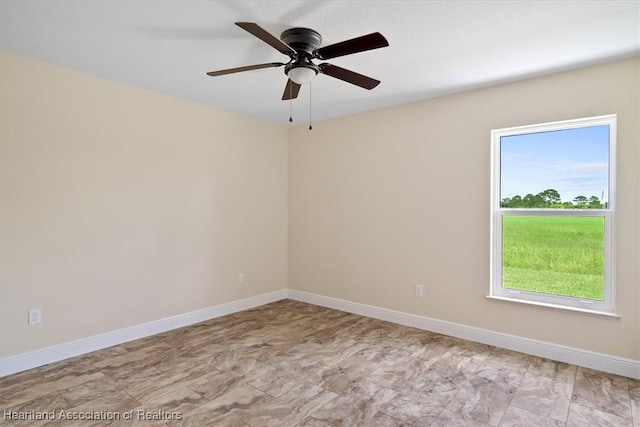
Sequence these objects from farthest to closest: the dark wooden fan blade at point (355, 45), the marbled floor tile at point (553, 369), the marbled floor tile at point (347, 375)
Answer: the marbled floor tile at point (553, 369) → the marbled floor tile at point (347, 375) → the dark wooden fan blade at point (355, 45)

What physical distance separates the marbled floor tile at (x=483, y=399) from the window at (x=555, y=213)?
956 mm

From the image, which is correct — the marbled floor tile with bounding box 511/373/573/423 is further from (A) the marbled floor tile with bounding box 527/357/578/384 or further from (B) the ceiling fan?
(B) the ceiling fan

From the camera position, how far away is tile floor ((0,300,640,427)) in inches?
82.3

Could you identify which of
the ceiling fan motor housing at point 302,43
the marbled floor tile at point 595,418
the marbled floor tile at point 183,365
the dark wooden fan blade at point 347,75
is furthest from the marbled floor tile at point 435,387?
the ceiling fan motor housing at point 302,43

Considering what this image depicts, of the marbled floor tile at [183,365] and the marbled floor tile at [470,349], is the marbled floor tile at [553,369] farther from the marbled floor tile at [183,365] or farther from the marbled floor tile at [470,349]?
the marbled floor tile at [183,365]

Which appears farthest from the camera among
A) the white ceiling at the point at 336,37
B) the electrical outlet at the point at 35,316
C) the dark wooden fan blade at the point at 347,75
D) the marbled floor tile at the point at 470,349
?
the marbled floor tile at the point at 470,349

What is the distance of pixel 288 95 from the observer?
2674 mm

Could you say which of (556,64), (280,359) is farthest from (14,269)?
(556,64)

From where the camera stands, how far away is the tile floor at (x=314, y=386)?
2.09m

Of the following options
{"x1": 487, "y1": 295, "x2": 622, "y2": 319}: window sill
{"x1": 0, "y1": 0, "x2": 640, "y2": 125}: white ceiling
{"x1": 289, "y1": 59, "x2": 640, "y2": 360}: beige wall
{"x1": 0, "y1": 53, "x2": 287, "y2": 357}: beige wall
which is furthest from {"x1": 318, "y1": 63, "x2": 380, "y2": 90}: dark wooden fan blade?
{"x1": 487, "y1": 295, "x2": 622, "y2": 319}: window sill

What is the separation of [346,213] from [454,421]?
8.60 ft

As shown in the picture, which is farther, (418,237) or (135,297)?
(418,237)

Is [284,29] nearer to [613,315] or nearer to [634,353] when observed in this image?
[613,315]

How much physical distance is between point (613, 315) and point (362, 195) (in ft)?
8.37
